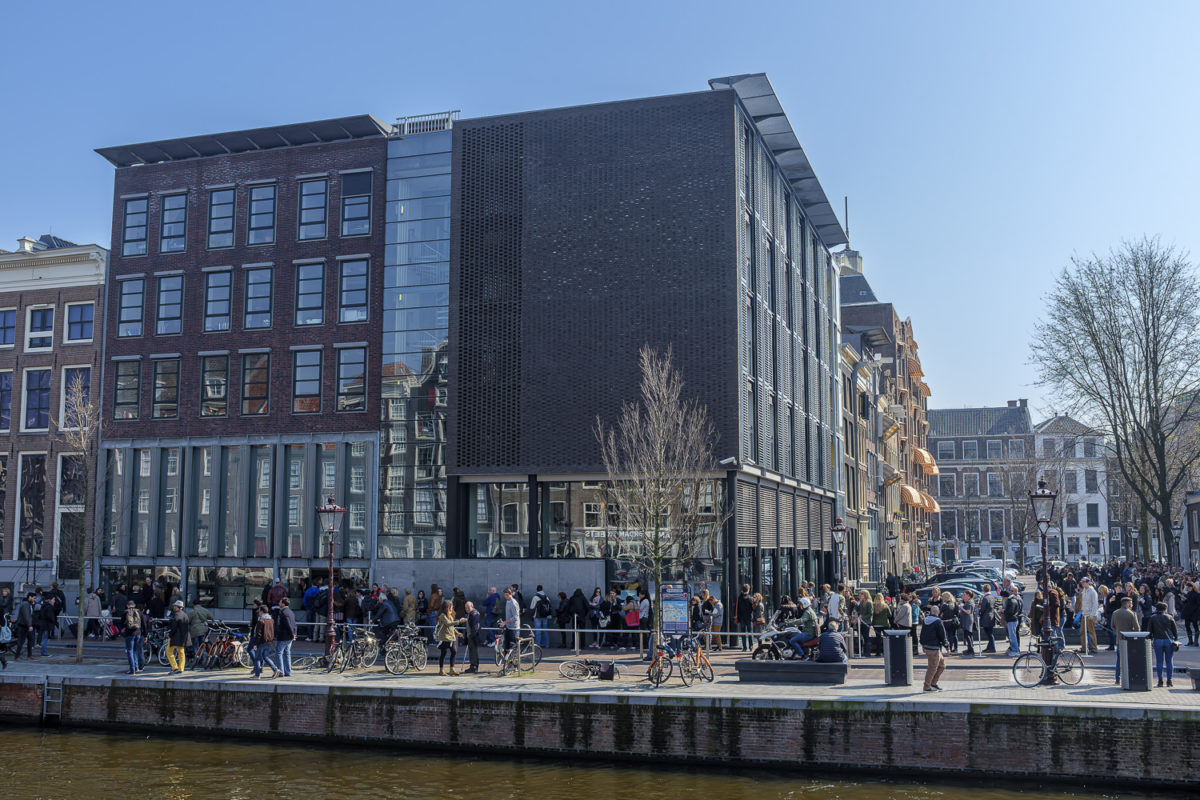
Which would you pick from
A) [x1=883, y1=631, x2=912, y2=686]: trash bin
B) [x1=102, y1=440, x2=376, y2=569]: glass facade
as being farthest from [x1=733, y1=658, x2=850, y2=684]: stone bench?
[x1=102, y1=440, x2=376, y2=569]: glass facade

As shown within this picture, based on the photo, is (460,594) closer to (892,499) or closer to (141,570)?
(141,570)

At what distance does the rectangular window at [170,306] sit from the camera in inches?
1487

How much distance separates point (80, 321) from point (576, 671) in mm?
27437

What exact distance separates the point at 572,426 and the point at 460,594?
21.0ft

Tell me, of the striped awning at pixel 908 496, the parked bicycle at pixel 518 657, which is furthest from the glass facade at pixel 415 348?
the striped awning at pixel 908 496

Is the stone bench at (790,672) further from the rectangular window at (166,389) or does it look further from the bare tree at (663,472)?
the rectangular window at (166,389)

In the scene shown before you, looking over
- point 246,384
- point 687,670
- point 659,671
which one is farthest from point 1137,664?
point 246,384

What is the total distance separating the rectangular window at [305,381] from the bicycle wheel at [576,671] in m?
17.9

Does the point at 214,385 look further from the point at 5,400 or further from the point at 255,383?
the point at 5,400

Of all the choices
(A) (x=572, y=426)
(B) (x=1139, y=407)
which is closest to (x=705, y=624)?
(A) (x=572, y=426)

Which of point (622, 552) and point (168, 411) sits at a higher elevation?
point (168, 411)

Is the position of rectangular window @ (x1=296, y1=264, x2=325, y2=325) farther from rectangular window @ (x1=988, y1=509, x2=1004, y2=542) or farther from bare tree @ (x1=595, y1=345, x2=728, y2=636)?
rectangular window @ (x1=988, y1=509, x2=1004, y2=542)

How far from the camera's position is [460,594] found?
28.5 metres

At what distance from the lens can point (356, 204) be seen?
3631 centimetres
